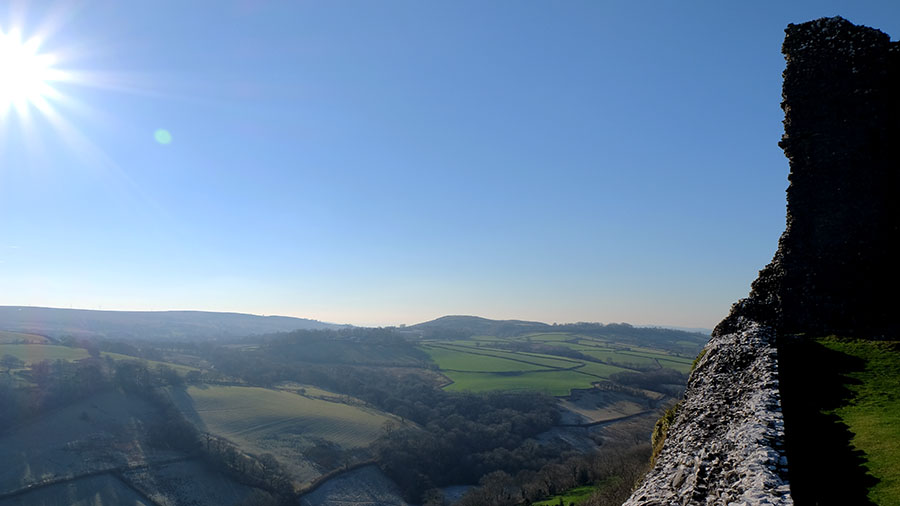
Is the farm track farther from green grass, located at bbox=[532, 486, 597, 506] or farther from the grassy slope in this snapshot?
green grass, located at bbox=[532, 486, 597, 506]

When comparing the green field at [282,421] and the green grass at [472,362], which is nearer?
the green field at [282,421]

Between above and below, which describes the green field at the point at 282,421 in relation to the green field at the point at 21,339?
below

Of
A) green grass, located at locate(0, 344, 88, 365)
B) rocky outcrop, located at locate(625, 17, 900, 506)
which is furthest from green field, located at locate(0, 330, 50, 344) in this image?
rocky outcrop, located at locate(625, 17, 900, 506)

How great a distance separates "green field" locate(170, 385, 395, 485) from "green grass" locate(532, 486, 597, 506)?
87.5ft

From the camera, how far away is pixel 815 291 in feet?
44.2

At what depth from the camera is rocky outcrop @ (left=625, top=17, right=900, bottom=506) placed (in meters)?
12.5

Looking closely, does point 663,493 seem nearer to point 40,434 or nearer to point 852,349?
point 852,349

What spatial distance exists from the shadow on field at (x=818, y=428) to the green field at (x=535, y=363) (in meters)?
68.8

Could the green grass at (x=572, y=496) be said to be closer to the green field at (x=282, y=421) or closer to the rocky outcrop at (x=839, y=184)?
the rocky outcrop at (x=839, y=184)

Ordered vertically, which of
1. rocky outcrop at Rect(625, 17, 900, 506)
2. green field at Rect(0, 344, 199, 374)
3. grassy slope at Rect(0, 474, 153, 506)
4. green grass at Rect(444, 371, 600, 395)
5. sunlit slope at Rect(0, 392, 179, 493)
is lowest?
grassy slope at Rect(0, 474, 153, 506)

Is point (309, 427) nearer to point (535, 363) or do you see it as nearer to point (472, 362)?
point (472, 362)

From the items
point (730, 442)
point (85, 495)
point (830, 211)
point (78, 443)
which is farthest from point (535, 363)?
point (730, 442)

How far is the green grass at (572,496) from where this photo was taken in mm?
33272

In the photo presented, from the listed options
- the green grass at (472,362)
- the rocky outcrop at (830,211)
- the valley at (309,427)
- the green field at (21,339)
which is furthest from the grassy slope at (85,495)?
the green field at (21,339)
